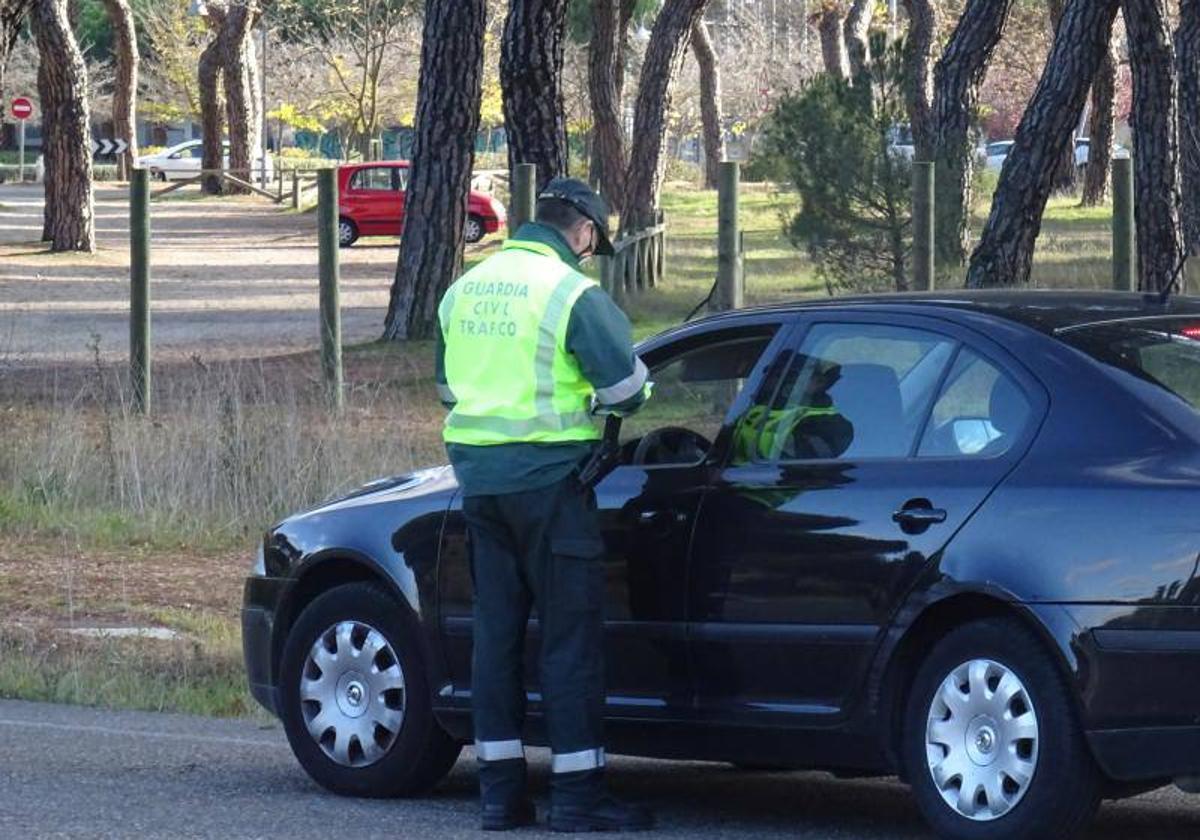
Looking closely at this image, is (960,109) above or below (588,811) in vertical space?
above

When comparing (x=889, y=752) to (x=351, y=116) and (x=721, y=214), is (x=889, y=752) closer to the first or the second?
(x=721, y=214)

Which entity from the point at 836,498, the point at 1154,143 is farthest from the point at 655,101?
the point at 836,498

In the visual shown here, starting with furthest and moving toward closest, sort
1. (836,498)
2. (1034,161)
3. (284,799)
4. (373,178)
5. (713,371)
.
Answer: (373,178) < (1034,161) < (284,799) < (713,371) < (836,498)

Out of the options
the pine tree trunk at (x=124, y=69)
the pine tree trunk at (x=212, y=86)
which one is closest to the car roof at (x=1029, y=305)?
the pine tree trunk at (x=124, y=69)

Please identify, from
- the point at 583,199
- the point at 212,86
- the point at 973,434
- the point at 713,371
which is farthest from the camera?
the point at 212,86

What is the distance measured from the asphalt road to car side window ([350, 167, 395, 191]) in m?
36.2

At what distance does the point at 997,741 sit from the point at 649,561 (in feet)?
4.21

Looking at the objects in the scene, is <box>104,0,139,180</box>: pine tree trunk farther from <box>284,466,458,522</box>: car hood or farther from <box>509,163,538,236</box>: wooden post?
<box>284,466,458,522</box>: car hood

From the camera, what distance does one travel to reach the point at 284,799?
7.49 m

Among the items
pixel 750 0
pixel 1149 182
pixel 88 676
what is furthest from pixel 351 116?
pixel 88 676

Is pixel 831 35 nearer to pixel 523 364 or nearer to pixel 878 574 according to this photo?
pixel 523 364

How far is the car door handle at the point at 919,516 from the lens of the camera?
6.21 meters

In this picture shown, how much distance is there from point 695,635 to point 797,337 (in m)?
0.93

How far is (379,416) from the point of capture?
16016 millimetres
